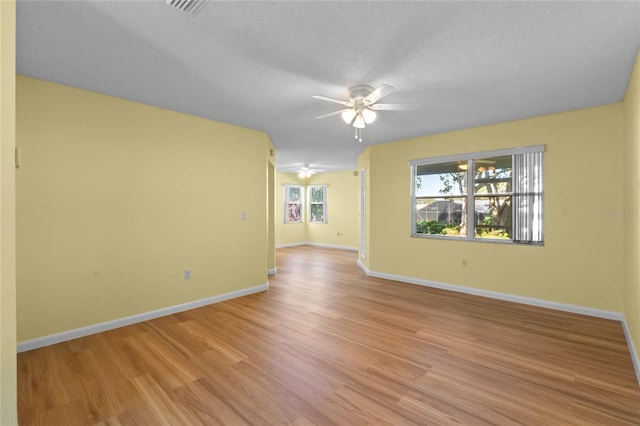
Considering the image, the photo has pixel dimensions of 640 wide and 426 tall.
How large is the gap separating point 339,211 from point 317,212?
3.21 feet

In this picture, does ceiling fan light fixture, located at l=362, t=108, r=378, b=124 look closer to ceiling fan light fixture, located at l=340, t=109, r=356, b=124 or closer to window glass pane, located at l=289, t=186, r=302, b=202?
ceiling fan light fixture, located at l=340, t=109, r=356, b=124

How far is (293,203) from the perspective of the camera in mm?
10055

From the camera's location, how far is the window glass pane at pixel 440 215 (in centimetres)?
482

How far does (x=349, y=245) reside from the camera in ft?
30.3

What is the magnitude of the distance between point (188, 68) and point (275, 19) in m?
1.08

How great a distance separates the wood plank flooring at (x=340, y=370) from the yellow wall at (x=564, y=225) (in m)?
0.47

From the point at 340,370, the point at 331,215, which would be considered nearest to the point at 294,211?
the point at 331,215

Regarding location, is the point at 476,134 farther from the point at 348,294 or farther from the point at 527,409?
the point at 527,409

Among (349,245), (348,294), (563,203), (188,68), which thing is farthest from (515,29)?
(349,245)

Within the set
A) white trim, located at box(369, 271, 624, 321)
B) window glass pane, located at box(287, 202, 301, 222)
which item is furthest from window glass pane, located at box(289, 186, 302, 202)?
white trim, located at box(369, 271, 624, 321)

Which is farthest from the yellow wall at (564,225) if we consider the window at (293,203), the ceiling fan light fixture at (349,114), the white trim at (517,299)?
the window at (293,203)

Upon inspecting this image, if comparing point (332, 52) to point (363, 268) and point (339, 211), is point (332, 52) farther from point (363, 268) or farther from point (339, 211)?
point (339, 211)

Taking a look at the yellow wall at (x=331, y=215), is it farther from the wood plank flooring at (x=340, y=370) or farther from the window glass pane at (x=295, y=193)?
the wood plank flooring at (x=340, y=370)

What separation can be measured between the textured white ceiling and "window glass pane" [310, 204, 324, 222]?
21.4 ft
